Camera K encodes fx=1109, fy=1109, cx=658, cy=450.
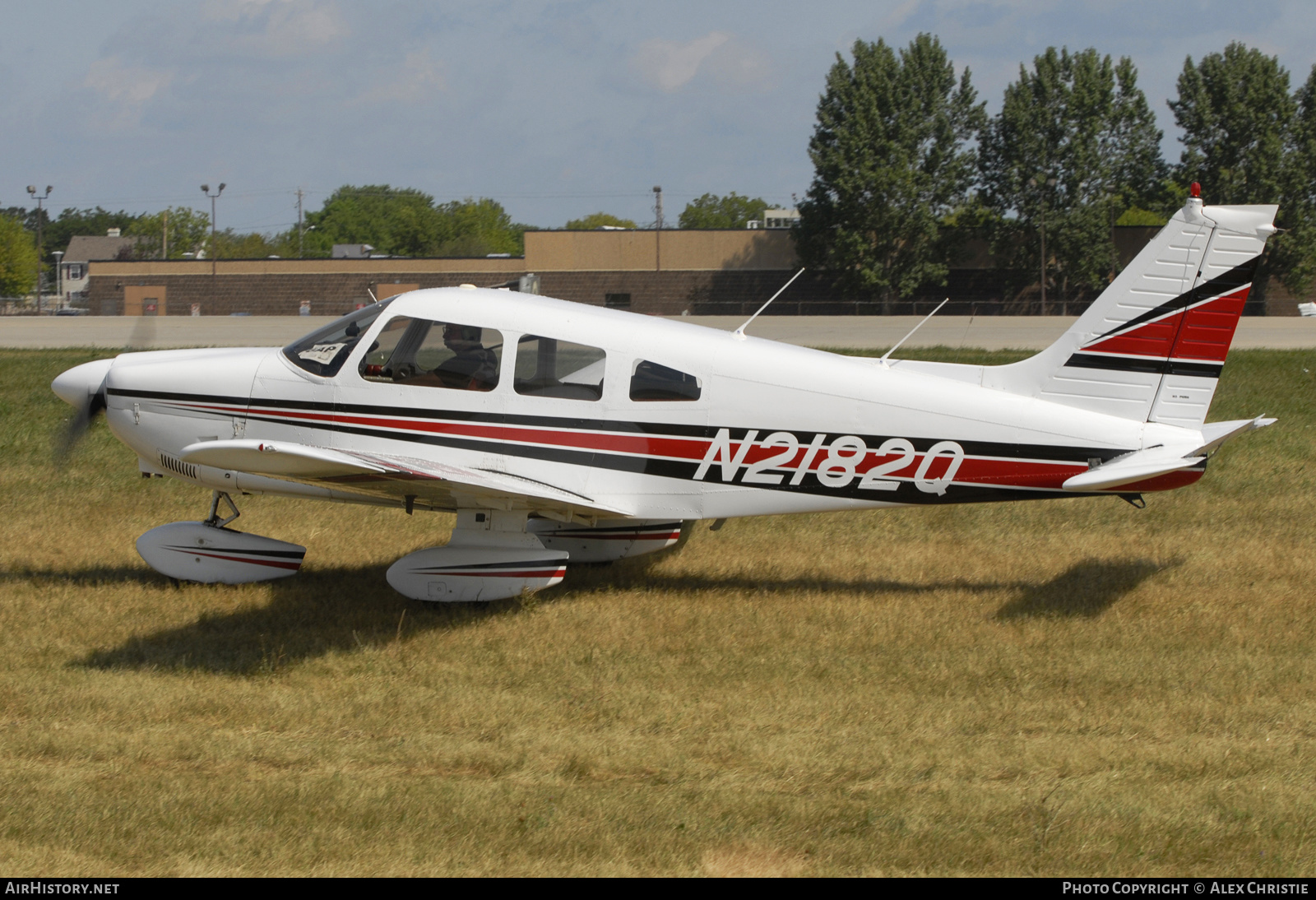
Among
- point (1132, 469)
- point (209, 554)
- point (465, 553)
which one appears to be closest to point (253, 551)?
point (209, 554)

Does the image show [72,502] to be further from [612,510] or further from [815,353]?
[815,353]

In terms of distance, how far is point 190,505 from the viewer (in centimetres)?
1144

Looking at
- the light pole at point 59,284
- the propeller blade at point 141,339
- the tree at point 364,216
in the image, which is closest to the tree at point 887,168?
the propeller blade at point 141,339

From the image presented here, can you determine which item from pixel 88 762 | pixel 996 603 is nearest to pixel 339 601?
pixel 88 762

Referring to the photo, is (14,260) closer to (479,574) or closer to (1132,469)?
(479,574)

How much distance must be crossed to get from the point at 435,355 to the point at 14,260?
9324 cm

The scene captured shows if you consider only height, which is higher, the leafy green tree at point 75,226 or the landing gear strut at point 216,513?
the leafy green tree at point 75,226

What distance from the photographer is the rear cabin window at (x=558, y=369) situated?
7773 millimetres

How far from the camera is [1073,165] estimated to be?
49281 millimetres

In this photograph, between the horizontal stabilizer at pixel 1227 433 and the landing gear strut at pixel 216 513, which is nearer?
the horizontal stabilizer at pixel 1227 433

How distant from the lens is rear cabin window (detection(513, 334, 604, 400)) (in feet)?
25.5

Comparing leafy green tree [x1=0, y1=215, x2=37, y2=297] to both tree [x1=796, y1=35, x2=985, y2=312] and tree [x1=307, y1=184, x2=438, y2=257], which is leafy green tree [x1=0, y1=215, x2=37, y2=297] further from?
tree [x1=796, y1=35, x2=985, y2=312]

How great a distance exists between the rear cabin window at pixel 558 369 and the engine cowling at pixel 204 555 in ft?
8.54

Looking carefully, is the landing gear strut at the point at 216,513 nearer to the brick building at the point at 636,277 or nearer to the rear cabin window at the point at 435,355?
the rear cabin window at the point at 435,355
